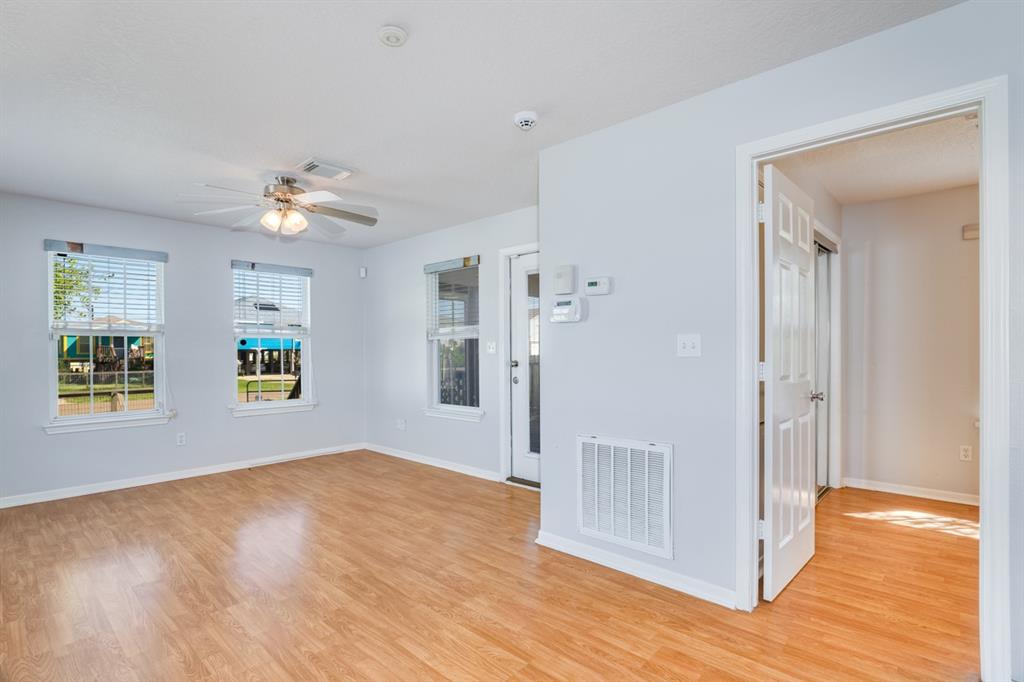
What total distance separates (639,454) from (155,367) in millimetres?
4665

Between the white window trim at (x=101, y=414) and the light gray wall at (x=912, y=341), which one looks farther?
the white window trim at (x=101, y=414)

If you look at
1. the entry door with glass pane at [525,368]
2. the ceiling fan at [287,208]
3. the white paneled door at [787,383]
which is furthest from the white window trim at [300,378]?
the white paneled door at [787,383]

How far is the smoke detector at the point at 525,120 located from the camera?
2746 millimetres

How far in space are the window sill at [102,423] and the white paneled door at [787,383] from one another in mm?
5226

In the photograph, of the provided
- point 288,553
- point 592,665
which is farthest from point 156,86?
point 592,665

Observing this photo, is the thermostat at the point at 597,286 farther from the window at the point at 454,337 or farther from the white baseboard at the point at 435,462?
the white baseboard at the point at 435,462

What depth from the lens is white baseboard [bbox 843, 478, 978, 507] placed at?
4.01 m

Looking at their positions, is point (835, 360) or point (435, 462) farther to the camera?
point (435, 462)

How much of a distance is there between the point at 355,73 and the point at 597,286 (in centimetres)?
166

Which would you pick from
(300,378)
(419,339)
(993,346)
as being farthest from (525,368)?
(993,346)

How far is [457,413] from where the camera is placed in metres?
5.34

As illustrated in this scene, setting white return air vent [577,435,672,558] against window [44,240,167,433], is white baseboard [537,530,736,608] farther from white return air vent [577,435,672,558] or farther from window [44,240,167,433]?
window [44,240,167,433]

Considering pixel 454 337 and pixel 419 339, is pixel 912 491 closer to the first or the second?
pixel 454 337

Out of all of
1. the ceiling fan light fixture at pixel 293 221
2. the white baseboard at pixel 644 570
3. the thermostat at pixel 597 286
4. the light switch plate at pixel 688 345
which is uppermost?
the ceiling fan light fixture at pixel 293 221
